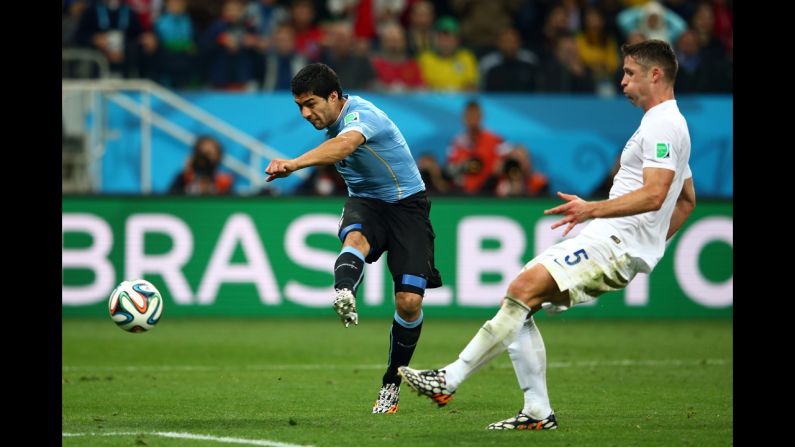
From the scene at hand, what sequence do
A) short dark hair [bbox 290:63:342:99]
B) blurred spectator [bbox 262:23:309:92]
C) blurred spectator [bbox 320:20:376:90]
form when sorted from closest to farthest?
short dark hair [bbox 290:63:342:99]
blurred spectator [bbox 320:20:376:90]
blurred spectator [bbox 262:23:309:92]

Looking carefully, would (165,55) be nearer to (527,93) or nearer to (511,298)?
(527,93)

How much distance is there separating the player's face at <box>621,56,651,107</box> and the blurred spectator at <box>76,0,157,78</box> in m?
12.8

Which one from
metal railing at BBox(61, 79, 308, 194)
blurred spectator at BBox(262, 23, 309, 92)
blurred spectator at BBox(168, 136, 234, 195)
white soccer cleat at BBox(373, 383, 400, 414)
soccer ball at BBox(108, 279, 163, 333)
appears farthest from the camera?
blurred spectator at BBox(262, 23, 309, 92)

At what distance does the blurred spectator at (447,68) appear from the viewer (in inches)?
799

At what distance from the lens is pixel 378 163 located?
30.3 feet

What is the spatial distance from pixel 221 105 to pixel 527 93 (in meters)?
4.85

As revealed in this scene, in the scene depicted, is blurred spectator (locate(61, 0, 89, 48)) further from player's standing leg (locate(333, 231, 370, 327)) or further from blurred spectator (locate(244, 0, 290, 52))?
player's standing leg (locate(333, 231, 370, 327))

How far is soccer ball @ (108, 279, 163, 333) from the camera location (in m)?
9.20

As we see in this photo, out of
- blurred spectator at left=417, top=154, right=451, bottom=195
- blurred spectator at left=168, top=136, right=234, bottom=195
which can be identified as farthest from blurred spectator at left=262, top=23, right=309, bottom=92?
blurred spectator at left=417, top=154, right=451, bottom=195

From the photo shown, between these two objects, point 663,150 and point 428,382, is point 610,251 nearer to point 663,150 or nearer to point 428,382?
point 663,150

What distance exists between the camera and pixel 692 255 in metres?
17.1

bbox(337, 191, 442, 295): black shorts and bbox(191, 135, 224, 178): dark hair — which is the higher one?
bbox(337, 191, 442, 295): black shorts
